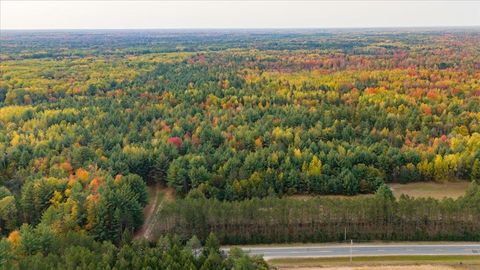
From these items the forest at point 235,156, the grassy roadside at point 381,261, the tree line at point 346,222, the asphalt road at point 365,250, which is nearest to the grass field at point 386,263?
the grassy roadside at point 381,261

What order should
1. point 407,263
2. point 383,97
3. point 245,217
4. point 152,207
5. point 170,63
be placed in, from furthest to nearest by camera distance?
point 170,63 < point 383,97 < point 152,207 < point 245,217 < point 407,263

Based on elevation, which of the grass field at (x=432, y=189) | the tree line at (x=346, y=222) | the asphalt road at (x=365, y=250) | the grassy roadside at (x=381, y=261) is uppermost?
the tree line at (x=346, y=222)

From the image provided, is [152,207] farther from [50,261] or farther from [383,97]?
[383,97]

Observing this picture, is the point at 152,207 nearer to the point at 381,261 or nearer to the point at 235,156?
the point at 235,156

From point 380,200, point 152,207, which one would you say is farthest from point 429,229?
point 152,207

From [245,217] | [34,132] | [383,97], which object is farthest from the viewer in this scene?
[383,97]

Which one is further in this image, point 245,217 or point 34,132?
point 34,132

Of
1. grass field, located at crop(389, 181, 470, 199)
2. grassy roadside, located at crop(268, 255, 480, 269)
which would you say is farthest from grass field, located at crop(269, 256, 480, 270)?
grass field, located at crop(389, 181, 470, 199)

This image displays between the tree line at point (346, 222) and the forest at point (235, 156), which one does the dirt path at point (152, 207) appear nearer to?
the forest at point (235, 156)
